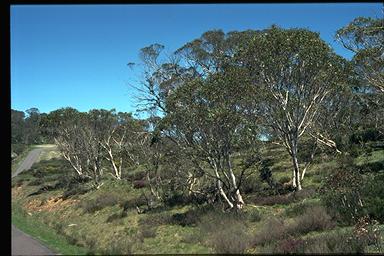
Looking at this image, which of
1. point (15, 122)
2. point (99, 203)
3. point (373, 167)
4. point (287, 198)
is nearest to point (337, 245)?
point (15, 122)

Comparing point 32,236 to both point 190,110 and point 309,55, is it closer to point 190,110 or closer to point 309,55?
point 190,110

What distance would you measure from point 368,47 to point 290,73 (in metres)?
4.65

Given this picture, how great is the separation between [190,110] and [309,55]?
751 cm

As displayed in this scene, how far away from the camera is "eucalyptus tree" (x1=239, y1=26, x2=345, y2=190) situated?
83.4 feet

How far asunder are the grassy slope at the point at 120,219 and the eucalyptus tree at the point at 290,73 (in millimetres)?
3962

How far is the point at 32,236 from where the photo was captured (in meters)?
12.1

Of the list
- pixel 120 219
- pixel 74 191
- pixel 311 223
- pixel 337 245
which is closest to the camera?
pixel 337 245

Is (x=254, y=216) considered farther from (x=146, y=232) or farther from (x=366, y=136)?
(x=366, y=136)

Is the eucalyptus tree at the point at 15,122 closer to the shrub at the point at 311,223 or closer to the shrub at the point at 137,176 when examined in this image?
the shrub at the point at 311,223

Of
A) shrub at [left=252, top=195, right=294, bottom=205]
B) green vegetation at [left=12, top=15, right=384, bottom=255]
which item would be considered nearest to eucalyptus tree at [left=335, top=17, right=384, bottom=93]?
green vegetation at [left=12, top=15, right=384, bottom=255]

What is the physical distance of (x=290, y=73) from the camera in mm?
26938

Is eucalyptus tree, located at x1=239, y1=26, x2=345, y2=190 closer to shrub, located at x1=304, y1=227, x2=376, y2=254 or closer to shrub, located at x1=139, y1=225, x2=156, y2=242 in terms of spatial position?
shrub, located at x1=139, y1=225, x2=156, y2=242
